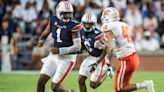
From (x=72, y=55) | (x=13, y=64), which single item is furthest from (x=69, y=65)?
(x=13, y=64)

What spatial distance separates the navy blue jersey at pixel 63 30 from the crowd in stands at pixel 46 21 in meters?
9.48

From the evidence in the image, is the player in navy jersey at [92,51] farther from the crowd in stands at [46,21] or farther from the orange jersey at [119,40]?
the crowd in stands at [46,21]

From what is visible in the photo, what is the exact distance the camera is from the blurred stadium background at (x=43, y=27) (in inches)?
881

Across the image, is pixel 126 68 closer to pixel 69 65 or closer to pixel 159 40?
pixel 69 65

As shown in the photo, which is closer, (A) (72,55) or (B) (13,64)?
(A) (72,55)

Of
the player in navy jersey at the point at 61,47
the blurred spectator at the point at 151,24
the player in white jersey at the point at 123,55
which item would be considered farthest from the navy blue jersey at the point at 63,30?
the blurred spectator at the point at 151,24

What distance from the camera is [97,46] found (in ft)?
46.1

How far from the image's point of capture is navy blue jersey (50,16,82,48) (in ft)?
41.7

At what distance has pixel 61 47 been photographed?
12758mm

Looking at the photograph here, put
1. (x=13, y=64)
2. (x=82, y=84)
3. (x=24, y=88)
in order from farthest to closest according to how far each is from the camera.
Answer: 1. (x=13, y=64)
2. (x=24, y=88)
3. (x=82, y=84)

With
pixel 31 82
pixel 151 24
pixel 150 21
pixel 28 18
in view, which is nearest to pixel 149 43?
pixel 151 24

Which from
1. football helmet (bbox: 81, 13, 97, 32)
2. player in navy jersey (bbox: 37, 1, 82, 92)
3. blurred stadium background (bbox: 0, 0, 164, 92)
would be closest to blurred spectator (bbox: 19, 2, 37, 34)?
blurred stadium background (bbox: 0, 0, 164, 92)

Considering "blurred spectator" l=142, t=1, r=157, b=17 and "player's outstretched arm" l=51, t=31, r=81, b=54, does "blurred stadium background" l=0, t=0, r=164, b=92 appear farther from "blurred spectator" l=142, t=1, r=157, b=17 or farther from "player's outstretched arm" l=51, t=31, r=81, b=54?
"player's outstretched arm" l=51, t=31, r=81, b=54

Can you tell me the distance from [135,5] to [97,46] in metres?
9.62
